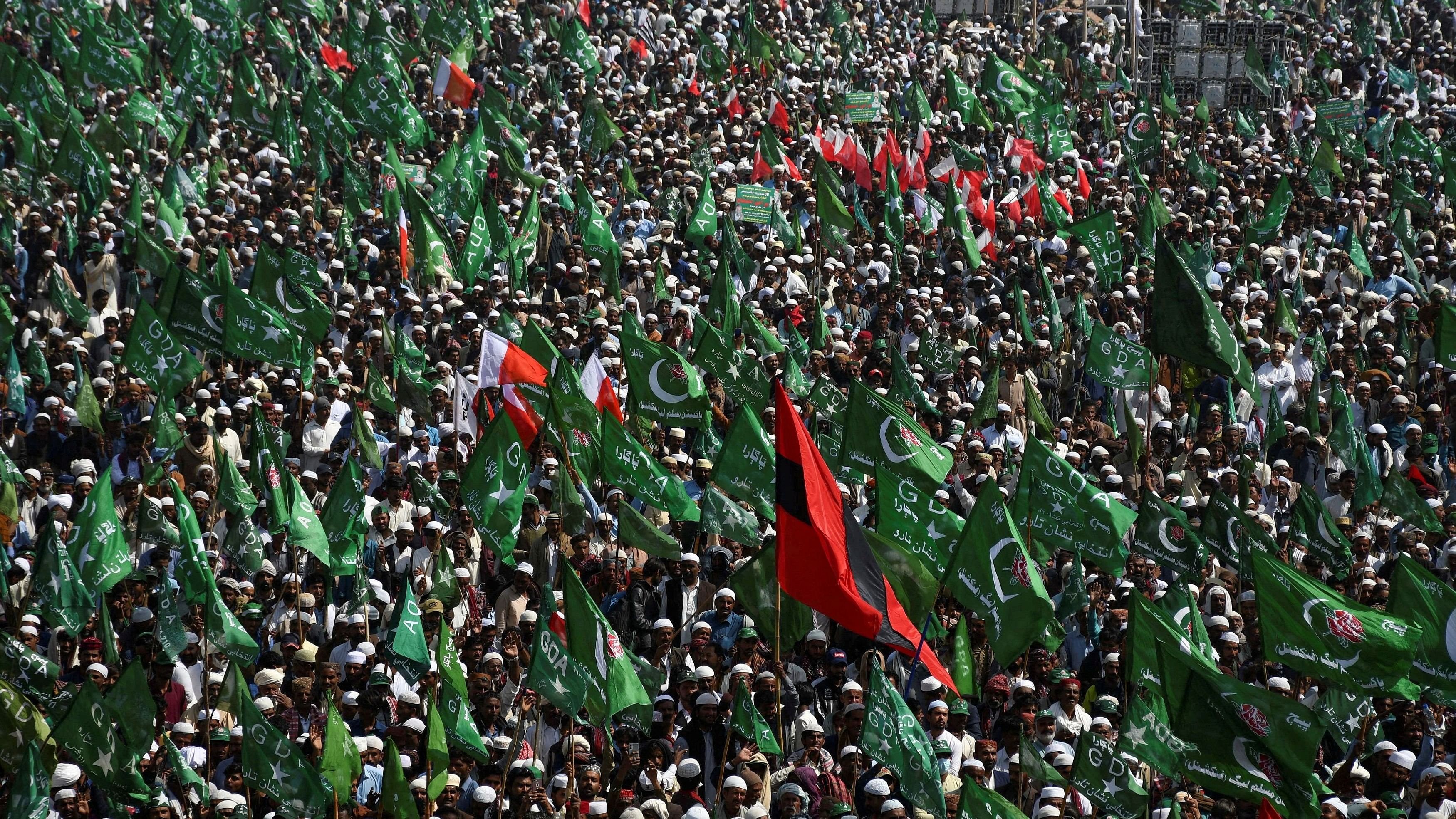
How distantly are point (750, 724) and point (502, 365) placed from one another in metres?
5.49

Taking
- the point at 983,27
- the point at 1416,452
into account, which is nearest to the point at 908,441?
the point at 1416,452

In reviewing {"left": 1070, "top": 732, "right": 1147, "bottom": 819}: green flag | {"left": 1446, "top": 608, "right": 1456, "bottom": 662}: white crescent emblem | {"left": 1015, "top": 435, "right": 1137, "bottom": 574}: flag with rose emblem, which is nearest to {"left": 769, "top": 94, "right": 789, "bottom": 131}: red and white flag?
{"left": 1015, "top": 435, "right": 1137, "bottom": 574}: flag with rose emblem

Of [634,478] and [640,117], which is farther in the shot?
[640,117]

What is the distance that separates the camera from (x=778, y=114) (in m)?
28.3

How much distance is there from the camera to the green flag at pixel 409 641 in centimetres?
1385

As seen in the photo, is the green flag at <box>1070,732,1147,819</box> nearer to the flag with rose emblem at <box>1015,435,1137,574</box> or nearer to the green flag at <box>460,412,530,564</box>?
the flag with rose emblem at <box>1015,435,1137,574</box>

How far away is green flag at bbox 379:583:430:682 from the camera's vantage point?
1385 centimetres

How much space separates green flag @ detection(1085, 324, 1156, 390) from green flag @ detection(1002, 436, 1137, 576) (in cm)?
316

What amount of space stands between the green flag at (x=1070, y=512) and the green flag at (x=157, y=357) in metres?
6.26

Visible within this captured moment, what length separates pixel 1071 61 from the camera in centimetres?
3316

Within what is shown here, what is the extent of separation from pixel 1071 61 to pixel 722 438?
16.2 m

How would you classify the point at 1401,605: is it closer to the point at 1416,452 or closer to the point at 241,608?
the point at 1416,452

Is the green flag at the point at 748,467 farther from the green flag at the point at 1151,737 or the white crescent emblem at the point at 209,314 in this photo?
the white crescent emblem at the point at 209,314

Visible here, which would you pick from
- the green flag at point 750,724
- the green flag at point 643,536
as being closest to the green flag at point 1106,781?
the green flag at point 750,724
